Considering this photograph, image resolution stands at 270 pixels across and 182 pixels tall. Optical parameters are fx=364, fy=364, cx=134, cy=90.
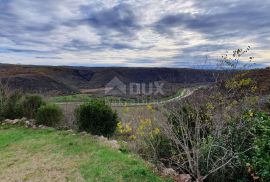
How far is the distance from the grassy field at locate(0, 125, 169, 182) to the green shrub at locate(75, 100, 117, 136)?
29.1 inches

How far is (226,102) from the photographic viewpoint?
7.83 m

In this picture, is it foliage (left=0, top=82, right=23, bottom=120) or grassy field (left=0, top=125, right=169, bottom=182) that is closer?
grassy field (left=0, top=125, right=169, bottom=182)

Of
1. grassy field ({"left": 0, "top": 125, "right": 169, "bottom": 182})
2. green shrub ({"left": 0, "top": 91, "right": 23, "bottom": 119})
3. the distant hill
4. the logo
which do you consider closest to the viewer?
grassy field ({"left": 0, "top": 125, "right": 169, "bottom": 182})

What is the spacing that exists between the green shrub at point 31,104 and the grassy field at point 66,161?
3.97 meters

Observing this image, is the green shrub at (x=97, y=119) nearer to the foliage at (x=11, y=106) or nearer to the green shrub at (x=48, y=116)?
the green shrub at (x=48, y=116)

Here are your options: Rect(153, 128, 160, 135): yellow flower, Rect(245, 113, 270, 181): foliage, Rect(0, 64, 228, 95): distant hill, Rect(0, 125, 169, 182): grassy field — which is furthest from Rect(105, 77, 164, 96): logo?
Rect(0, 64, 228, 95): distant hill

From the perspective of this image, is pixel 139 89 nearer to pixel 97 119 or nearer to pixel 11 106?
pixel 11 106

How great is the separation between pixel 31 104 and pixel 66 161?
7.49m

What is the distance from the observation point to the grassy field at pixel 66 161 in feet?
21.4

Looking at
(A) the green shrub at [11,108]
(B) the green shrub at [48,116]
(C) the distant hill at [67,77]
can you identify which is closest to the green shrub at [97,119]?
(B) the green shrub at [48,116]

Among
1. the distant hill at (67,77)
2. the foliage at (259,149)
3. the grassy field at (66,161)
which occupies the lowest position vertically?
the distant hill at (67,77)

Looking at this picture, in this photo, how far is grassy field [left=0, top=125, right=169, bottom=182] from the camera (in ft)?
21.4

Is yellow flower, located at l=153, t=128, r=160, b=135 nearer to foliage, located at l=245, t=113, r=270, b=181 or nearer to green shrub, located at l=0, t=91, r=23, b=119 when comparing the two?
foliage, located at l=245, t=113, r=270, b=181

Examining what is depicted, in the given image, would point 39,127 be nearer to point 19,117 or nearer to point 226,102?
point 19,117
